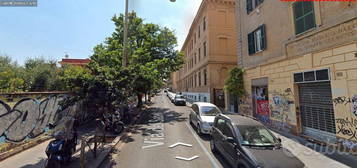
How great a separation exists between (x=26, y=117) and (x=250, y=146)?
8.24 meters

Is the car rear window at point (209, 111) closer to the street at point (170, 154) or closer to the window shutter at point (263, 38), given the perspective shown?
the street at point (170, 154)

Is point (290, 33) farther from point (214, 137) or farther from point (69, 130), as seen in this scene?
point (69, 130)

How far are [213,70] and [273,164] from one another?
17.3 m

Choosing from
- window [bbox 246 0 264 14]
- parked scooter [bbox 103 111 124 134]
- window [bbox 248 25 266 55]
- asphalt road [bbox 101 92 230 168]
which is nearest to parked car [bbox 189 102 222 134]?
asphalt road [bbox 101 92 230 168]

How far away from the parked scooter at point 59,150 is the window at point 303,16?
36.2 ft

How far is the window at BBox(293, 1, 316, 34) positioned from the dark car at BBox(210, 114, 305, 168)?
614 cm

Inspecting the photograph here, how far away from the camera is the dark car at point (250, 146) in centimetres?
362

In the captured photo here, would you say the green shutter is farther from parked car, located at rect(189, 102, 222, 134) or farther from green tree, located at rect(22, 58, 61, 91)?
green tree, located at rect(22, 58, 61, 91)

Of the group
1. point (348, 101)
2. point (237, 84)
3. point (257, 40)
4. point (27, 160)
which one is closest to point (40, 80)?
point (27, 160)

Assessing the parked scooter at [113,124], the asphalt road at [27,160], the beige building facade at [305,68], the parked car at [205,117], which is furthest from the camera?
the parked scooter at [113,124]

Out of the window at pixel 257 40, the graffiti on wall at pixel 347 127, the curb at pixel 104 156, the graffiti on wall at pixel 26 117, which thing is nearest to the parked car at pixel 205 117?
the curb at pixel 104 156

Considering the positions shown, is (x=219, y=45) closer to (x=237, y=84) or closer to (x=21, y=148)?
(x=237, y=84)

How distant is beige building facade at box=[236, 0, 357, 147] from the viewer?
586 cm

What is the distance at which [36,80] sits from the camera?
53.1 feet
